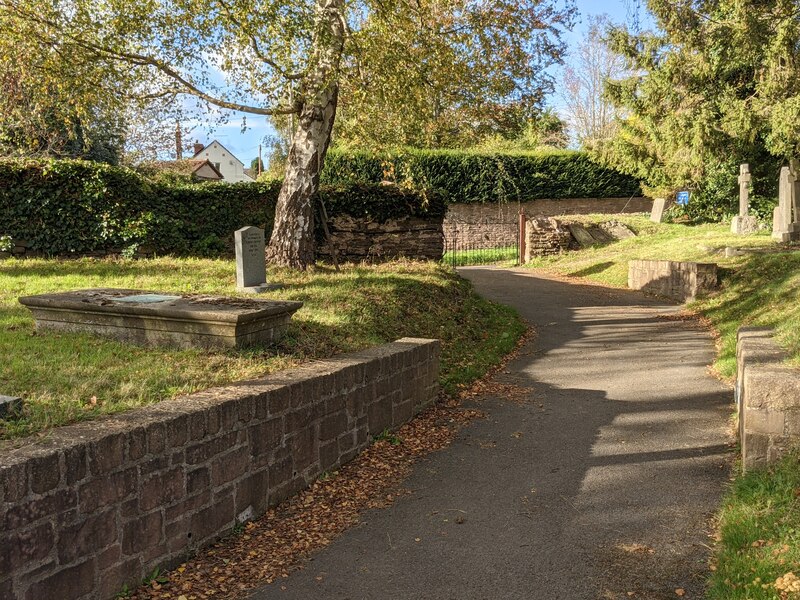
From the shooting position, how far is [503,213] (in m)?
29.6

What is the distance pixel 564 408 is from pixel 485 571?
3639mm

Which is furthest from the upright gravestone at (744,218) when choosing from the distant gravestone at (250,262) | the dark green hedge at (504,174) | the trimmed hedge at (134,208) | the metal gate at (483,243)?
the distant gravestone at (250,262)

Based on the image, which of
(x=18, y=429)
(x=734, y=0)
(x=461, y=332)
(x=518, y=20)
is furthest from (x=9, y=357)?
(x=734, y=0)

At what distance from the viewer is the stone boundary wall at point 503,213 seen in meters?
28.5

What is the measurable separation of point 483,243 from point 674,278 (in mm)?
13515

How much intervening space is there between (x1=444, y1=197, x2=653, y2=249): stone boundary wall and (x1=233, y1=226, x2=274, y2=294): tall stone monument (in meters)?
17.6

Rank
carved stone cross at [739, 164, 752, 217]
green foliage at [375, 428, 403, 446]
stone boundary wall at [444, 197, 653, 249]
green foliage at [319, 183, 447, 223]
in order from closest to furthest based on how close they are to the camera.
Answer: green foliage at [375, 428, 403, 446] → green foliage at [319, 183, 447, 223] → carved stone cross at [739, 164, 752, 217] → stone boundary wall at [444, 197, 653, 249]

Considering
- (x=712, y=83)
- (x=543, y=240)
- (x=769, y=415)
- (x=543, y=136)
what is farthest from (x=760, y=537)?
(x=543, y=136)

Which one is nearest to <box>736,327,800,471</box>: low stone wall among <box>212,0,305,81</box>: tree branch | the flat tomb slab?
the flat tomb slab

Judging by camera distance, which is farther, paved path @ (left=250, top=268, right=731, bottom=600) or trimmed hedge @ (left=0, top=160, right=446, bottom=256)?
trimmed hedge @ (left=0, top=160, right=446, bottom=256)

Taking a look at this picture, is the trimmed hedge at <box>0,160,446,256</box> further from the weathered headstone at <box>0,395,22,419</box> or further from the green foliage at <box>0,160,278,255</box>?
the weathered headstone at <box>0,395,22,419</box>

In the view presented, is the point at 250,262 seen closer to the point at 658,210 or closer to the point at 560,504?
the point at 560,504

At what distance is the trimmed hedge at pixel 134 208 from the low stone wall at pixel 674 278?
523cm

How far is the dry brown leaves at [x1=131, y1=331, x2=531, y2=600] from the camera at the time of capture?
3979mm
